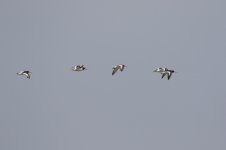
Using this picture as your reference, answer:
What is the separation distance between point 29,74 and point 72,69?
1384cm

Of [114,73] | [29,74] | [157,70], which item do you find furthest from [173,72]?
[29,74]

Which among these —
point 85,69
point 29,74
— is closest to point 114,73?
point 85,69

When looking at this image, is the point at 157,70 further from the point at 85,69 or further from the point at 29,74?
the point at 29,74

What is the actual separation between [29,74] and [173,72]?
95.0 feet

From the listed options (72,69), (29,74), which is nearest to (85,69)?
(72,69)

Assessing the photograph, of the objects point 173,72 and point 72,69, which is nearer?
point 72,69

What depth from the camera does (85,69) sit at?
135 meters

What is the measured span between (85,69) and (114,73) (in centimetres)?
571

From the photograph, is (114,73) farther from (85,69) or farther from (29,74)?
(29,74)

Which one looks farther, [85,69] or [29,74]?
[29,74]

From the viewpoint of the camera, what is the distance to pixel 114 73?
136 metres

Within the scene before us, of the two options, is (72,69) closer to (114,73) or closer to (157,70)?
(114,73)

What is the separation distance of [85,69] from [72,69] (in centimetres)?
275

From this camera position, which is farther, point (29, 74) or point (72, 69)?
point (29, 74)
